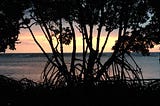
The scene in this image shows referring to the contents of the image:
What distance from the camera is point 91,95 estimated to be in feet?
26.5

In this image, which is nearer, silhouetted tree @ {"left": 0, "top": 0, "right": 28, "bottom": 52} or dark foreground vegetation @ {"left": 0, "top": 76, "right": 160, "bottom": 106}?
dark foreground vegetation @ {"left": 0, "top": 76, "right": 160, "bottom": 106}

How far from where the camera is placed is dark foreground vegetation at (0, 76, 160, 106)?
8.06m

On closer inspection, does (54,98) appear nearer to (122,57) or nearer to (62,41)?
(122,57)

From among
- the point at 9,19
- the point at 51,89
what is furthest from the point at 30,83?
the point at 9,19

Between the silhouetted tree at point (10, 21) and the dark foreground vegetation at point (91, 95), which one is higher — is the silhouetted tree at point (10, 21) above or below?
above

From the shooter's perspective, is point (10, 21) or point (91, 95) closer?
point (91, 95)

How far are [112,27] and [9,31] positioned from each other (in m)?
2.17

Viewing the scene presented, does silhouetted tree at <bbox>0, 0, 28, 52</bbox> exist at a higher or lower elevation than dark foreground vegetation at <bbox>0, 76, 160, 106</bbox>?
higher

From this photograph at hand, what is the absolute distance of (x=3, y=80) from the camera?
1002cm

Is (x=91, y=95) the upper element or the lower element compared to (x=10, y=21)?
lower

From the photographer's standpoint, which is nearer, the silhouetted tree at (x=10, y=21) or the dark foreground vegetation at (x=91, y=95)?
the dark foreground vegetation at (x=91, y=95)

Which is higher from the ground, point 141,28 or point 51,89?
point 141,28

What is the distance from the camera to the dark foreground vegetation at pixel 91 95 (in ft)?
26.5

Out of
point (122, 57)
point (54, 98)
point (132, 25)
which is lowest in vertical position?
point (54, 98)
